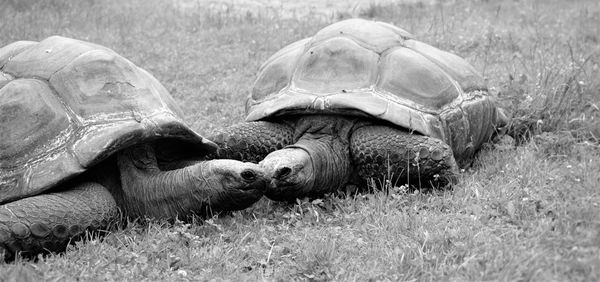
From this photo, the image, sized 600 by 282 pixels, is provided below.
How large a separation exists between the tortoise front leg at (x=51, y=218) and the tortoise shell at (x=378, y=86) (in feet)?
4.09

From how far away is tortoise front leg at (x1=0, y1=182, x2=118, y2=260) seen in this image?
10.6 ft

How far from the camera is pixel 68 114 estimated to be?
358cm

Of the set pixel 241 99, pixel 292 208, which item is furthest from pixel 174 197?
pixel 241 99

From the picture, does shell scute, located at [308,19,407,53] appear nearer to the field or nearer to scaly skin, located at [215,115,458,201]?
scaly skin, located at [215,115,458,201]

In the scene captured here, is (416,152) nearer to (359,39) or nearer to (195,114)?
(359,39)

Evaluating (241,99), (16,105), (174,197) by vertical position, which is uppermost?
(16,105)

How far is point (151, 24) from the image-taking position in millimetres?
8312

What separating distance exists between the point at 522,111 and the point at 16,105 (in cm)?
338

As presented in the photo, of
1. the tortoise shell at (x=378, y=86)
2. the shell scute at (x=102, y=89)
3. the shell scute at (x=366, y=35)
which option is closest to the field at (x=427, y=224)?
the tortoise shell at (x=378, y=86)

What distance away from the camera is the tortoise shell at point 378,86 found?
4.15m

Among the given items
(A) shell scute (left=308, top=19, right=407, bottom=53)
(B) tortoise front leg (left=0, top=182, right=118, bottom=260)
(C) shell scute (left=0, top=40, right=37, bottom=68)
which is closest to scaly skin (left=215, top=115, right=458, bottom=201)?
(A) shell scute (left=308, top=19, right=407, bottom=53)

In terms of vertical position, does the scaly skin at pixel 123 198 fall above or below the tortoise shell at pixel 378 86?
below

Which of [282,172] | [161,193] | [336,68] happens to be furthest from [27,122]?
[336,68]

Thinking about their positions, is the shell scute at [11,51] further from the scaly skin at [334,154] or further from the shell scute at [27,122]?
the scaly skin at [334,154]
